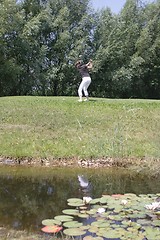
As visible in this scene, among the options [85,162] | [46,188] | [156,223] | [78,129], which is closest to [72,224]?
[156,223]

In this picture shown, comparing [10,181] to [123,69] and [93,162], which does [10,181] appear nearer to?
[93,162]

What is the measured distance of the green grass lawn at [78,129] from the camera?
12023 millimetres

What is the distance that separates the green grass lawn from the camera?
39.4ft

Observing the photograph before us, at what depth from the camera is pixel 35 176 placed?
988 cm

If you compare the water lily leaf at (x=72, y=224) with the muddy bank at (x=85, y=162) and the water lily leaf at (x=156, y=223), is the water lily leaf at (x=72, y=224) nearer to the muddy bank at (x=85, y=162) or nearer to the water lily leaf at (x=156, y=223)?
the water lily leaf at (x=156, y=223)

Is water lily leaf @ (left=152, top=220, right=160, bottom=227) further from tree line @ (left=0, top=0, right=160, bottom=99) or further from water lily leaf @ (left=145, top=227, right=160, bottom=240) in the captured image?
tree line @ (left=0, top=0, right=160, bottom=99)

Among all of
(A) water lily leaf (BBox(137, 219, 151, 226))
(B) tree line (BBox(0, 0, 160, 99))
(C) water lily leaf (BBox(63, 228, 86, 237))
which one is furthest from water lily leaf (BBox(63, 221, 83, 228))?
(B) tree line (BBox(0, 0, 160, 99))

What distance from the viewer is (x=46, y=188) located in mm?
8742

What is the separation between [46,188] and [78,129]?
5687 millimetres

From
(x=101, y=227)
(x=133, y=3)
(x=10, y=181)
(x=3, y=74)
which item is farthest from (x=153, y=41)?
(x=101, y=227)

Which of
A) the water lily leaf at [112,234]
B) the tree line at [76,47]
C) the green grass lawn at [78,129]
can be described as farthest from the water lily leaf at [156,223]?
the tree line at [76,47]

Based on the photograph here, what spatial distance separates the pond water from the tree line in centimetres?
2606

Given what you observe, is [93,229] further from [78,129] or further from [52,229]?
[78,129]

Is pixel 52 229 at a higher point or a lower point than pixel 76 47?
lower
